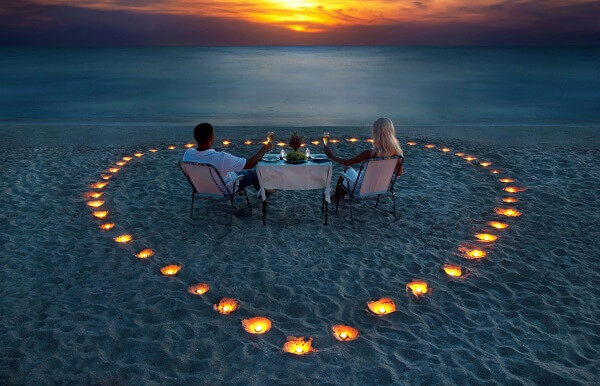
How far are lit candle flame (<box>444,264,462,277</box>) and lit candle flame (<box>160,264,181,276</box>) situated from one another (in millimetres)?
2636

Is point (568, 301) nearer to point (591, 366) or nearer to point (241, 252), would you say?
point (591, 366)

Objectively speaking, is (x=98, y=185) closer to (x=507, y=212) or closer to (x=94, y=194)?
(x=94, y=194)

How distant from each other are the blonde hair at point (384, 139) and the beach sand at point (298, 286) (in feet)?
3.00

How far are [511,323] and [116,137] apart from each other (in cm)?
937

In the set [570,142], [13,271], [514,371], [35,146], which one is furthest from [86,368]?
[570,142]

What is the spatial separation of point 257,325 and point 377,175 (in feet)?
8.00

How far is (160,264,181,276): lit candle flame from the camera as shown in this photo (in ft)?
14.5

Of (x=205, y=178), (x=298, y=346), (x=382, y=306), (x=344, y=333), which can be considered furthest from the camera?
(x=205, y=178)

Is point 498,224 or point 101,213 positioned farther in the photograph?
point 101,213

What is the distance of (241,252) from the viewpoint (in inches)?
191

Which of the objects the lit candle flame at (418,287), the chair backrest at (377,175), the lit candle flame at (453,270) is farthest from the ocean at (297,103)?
the lit candle flame at (418,287)

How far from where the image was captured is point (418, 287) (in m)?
4.14

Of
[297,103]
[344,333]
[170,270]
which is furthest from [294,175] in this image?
[297,103]

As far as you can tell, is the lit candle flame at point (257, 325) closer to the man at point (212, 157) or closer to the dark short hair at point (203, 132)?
the man at point (212, 157)
